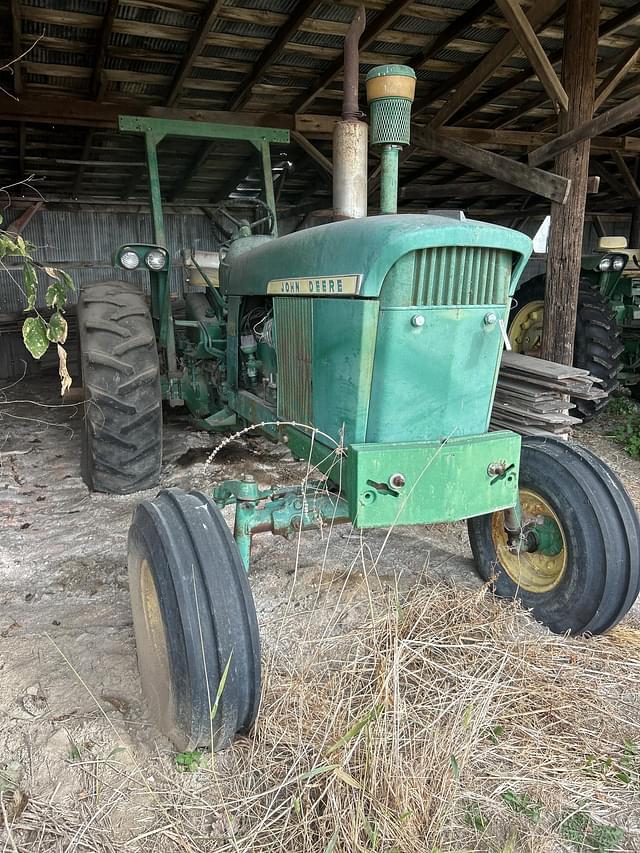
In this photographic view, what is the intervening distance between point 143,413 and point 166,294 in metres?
1.20

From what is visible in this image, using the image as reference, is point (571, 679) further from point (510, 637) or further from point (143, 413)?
point (143, 413)

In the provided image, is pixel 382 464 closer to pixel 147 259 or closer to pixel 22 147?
pixel 147 259

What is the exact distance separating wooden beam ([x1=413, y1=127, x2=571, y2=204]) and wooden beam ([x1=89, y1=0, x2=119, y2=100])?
3036 millimetres

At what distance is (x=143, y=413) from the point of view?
11.5ft

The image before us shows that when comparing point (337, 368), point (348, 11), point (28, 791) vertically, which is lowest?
point (28, 791)

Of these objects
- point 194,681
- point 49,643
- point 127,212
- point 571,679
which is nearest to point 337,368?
point 194,681

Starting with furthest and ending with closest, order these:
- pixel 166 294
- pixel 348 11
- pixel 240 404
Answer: pixel 348 11, pixel 166 294, pixel 240 404

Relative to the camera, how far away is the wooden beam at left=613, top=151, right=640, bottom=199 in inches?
342

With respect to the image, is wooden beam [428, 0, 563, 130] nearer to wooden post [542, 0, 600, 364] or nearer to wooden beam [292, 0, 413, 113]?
wooden post [542, 0, 600, 364]

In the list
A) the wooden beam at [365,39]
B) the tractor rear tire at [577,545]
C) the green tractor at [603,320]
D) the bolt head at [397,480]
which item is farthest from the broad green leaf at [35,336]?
the green tractor at [603,320]

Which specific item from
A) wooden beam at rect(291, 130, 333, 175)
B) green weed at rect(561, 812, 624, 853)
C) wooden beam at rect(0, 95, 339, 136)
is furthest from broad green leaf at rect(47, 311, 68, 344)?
wooden beam at rect(291, 130, 333, 175)

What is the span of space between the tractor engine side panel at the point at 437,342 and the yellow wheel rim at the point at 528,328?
162 inches

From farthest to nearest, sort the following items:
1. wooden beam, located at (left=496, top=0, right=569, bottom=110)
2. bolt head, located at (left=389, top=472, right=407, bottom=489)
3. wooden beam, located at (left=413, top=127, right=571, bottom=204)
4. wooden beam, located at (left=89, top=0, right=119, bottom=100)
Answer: wooden beam, located at (left=413, top=127, right=571, bottom=204) < wooden beam, located at (left=89, top=0, right=119, bottom=100) < wooden beam, located at (left=496, top=0, right=569, bottom=110) < bolt head, located at (left=389, top=472, right=407, bottom=489)

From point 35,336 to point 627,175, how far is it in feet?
31.7
